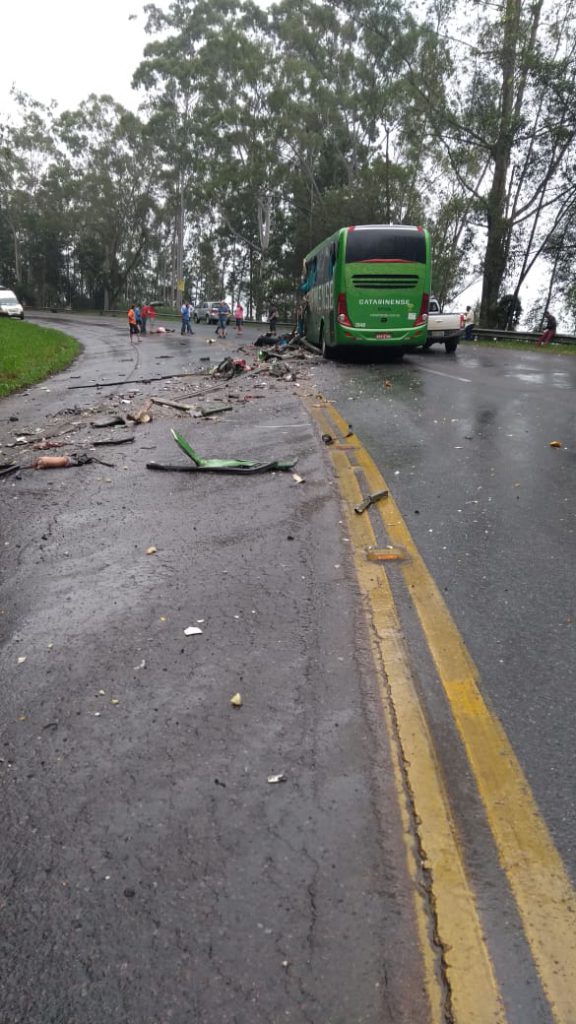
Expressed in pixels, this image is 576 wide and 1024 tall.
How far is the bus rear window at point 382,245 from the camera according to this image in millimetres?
17922

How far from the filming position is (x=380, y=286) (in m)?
17.9

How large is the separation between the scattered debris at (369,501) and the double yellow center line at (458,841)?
166 cm

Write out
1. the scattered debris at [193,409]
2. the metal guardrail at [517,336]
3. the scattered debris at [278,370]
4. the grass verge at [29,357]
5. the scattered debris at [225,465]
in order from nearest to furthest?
the scattered debris at [225,465] → the scattered debris at [193,409] → the grass verge at [29,357] → the scattered debris at [278,370] → the metal guardrail at [517,336]

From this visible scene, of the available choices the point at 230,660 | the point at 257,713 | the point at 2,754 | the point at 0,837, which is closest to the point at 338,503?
the point at 230,660

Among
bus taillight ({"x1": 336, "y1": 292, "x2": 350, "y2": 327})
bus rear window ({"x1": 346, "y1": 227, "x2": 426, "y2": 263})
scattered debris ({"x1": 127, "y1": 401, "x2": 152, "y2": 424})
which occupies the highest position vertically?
bus rear window ({"x1": 346, "y1": 227, "x2": 426, "y2": 263})

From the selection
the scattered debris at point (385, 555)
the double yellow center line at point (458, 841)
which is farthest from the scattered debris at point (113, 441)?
the double yellow center line at point (458, 841)

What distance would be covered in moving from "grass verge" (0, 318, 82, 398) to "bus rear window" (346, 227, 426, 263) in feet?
25.3

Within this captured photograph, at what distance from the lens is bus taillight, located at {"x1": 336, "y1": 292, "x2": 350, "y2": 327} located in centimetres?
1794

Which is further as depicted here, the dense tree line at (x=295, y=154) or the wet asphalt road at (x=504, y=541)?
the dense tree line at (x=295, y=154)

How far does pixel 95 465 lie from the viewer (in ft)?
24.6

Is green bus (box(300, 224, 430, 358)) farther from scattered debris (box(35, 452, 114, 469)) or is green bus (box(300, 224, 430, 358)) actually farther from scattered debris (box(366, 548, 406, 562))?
scattered debris (box(366, 548, 406, 562))

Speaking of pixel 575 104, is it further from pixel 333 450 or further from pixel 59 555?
pixel 59 555

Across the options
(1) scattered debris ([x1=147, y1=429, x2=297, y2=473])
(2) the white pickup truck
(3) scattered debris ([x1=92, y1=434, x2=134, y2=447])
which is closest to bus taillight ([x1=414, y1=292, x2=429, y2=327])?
(2) the white pickup truck

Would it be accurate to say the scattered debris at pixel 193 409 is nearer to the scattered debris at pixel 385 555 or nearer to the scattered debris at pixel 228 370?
the scattered debris at pixel 228 370
